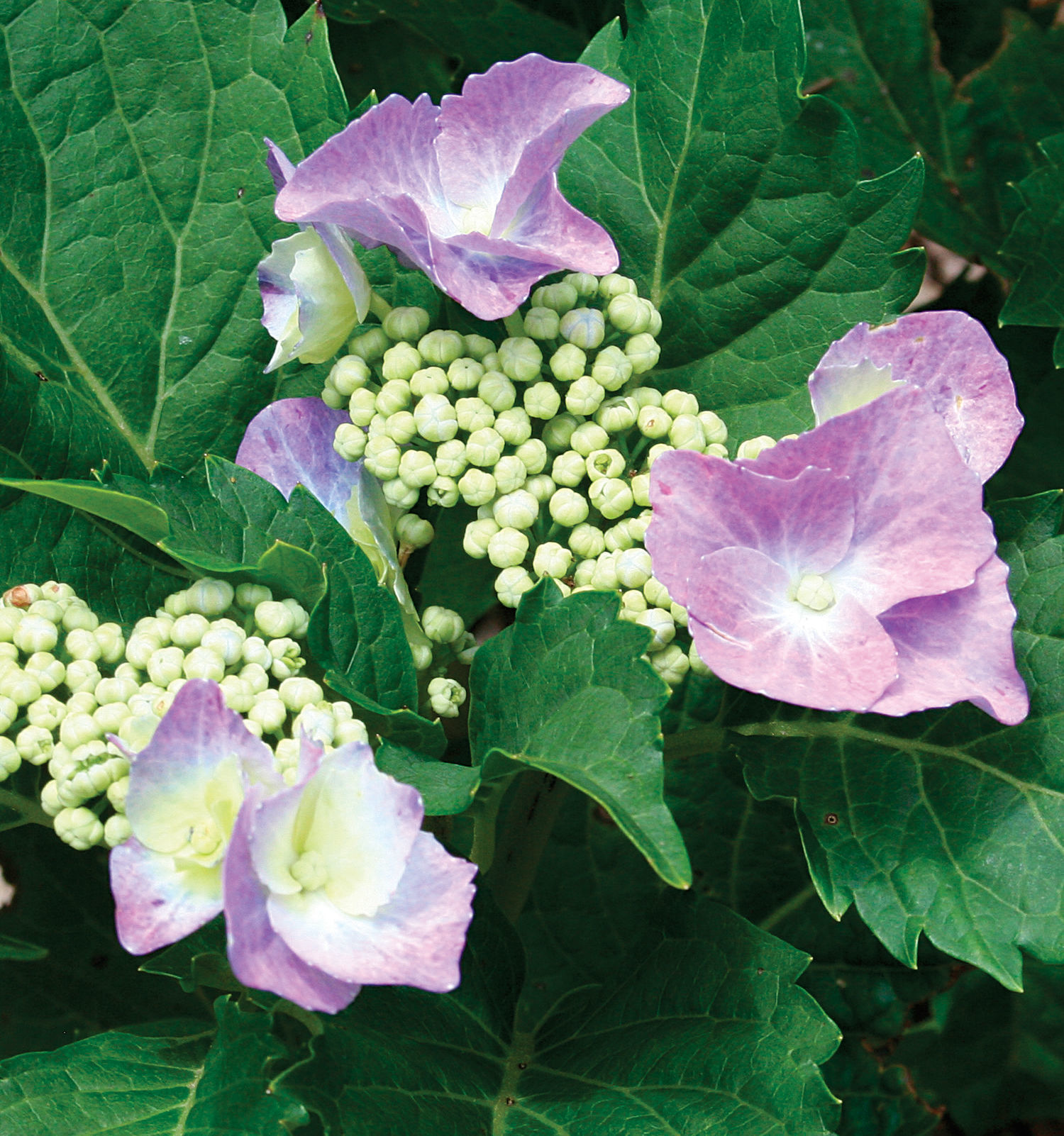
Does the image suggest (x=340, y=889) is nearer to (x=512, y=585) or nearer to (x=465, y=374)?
(x=512, y=585)

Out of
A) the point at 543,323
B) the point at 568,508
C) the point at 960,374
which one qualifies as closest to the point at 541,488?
the point at 568,508

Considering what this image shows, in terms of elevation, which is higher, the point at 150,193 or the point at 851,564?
the point at 150,193

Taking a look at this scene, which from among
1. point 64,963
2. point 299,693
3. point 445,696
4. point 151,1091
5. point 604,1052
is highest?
point 299,693

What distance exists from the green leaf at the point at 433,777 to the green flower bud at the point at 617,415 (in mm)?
313

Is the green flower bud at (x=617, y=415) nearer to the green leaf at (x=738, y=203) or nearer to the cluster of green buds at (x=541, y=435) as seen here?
the cluster of green buds at (x=541, y=435)

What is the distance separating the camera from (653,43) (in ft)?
3.84

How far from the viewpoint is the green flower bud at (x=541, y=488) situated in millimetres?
1045

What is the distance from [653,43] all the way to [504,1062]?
0.96 m

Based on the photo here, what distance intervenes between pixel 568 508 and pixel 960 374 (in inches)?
13.3

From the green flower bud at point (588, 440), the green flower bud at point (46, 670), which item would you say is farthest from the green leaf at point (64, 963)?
the green flower bud at point (588, 440)

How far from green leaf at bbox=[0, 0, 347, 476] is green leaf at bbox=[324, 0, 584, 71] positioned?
0.38 metres

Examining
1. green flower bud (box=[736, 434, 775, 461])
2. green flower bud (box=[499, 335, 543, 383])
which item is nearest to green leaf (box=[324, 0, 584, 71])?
green flower bud (box=[499, 335, 543, 383])

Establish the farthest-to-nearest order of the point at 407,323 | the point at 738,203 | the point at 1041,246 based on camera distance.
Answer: the point at 1041,246 → the point at 738,203 → the point at 407,323

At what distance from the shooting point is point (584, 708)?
2.85ft
